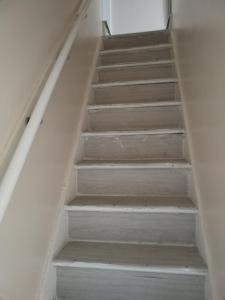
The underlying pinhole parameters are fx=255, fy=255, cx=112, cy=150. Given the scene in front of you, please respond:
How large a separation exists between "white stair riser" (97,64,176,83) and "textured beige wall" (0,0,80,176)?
111 cm

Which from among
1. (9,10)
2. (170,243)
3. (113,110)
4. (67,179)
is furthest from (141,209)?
(9,10)

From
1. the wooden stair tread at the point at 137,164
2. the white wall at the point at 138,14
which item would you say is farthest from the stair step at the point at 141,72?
the white wall at the point at 138,14

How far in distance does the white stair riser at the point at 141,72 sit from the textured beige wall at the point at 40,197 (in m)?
0.60

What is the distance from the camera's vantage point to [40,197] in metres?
1.15

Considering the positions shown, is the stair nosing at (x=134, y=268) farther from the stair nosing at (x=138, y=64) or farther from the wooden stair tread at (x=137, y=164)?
the stair nosing at (x=138, y=64)

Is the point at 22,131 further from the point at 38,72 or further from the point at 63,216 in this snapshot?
the point at 63,216

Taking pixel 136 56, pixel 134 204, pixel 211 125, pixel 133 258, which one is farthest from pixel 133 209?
pixel 136 56

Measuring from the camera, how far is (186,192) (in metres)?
1.50

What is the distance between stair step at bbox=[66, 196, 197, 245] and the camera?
131cm

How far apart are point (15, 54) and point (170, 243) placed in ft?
3.68

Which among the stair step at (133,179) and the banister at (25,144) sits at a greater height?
the banister at (25,144)

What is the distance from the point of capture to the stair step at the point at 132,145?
1.68 m

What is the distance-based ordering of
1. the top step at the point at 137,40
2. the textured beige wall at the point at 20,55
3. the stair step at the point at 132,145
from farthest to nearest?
the top step at the point at 137,40 < the stair step at the point at 132,145 < the textured beige wall at the point at 20,55

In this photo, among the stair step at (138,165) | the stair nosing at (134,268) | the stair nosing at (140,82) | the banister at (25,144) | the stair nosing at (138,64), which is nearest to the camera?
the banister at (25,144)
